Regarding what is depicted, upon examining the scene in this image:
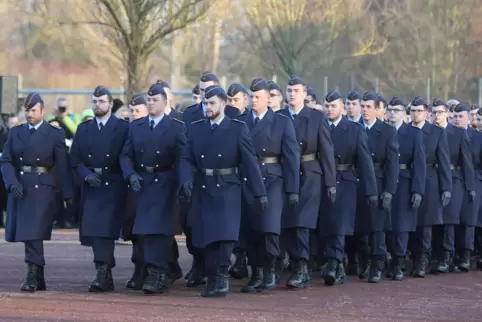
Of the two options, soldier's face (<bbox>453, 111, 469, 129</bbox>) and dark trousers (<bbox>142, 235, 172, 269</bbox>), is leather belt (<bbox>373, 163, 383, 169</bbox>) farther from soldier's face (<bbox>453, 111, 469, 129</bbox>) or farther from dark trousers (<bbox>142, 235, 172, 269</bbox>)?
dark trousers (<bbox>142, 235, 172, 269</bbox>)

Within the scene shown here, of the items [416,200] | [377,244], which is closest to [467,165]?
[416,200]

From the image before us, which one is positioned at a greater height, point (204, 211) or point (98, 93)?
point (98, 93)

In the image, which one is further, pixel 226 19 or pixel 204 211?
pixel 226 19

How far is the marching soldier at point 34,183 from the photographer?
13883 mm

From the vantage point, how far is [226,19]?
48.9 meters

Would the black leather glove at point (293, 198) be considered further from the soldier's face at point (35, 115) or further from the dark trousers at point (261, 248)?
the soldier's face at point (35, 115)

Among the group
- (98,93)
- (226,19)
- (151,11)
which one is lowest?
(98,93)

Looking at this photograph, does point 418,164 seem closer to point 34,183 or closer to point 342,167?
point 342,167

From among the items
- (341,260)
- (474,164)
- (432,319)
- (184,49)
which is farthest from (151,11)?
(184,49)

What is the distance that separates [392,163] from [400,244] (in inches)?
39.1

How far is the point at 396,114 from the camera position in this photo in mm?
16828

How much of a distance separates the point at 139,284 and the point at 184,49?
43237mm

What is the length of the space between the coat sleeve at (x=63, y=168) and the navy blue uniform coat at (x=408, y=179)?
4.11m

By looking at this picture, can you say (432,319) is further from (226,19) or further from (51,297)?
(226,19)
